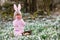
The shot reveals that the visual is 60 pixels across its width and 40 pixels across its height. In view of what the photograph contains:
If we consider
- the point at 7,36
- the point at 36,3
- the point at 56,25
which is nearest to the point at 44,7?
the point at 36,3

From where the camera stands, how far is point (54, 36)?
3.74 metres

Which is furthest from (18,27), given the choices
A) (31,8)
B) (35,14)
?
(31,8)

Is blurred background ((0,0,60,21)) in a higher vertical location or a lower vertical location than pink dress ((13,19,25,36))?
lower

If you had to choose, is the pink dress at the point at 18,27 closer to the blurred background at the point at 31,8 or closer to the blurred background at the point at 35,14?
the blurred background at the point at 35,14

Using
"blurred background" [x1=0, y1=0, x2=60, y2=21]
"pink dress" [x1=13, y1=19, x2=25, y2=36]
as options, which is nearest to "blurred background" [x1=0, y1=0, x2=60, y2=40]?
"blurred background" [x1=0, y1=0, x2=60, y2=21]

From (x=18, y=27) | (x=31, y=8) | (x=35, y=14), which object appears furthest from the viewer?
(x=31, y=8)

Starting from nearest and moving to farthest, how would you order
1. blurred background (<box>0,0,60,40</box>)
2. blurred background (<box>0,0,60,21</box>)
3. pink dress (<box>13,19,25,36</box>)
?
1. pink dress (<box>13,19,25,36</box>)
2. blurred background (<box>0,0,60,40</box>)
3. blurred background (<box>0,0,60,21</box>)


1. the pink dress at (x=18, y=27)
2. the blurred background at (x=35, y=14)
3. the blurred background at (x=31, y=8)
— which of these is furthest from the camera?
the blurred background at (x=31, y=8)

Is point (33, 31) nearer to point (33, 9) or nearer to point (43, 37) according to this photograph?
point (43, 37)

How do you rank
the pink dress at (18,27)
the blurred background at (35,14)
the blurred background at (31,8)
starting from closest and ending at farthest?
the pink dress at (18,27) < the blurred background at (35,14) < the blurred background at (31,8)

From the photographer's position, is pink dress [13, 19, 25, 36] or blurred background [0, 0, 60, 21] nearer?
pink dress [13, 19, 25, 36]

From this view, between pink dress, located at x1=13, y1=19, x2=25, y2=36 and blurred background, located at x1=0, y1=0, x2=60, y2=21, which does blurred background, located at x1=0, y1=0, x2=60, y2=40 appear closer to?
blurred background, located at x1=0, y1=0, x2=60, y2=21

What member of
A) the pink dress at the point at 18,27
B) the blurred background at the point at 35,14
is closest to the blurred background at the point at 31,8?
the blurred background at the point at 35,14

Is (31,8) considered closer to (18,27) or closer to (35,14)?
(35,14)
